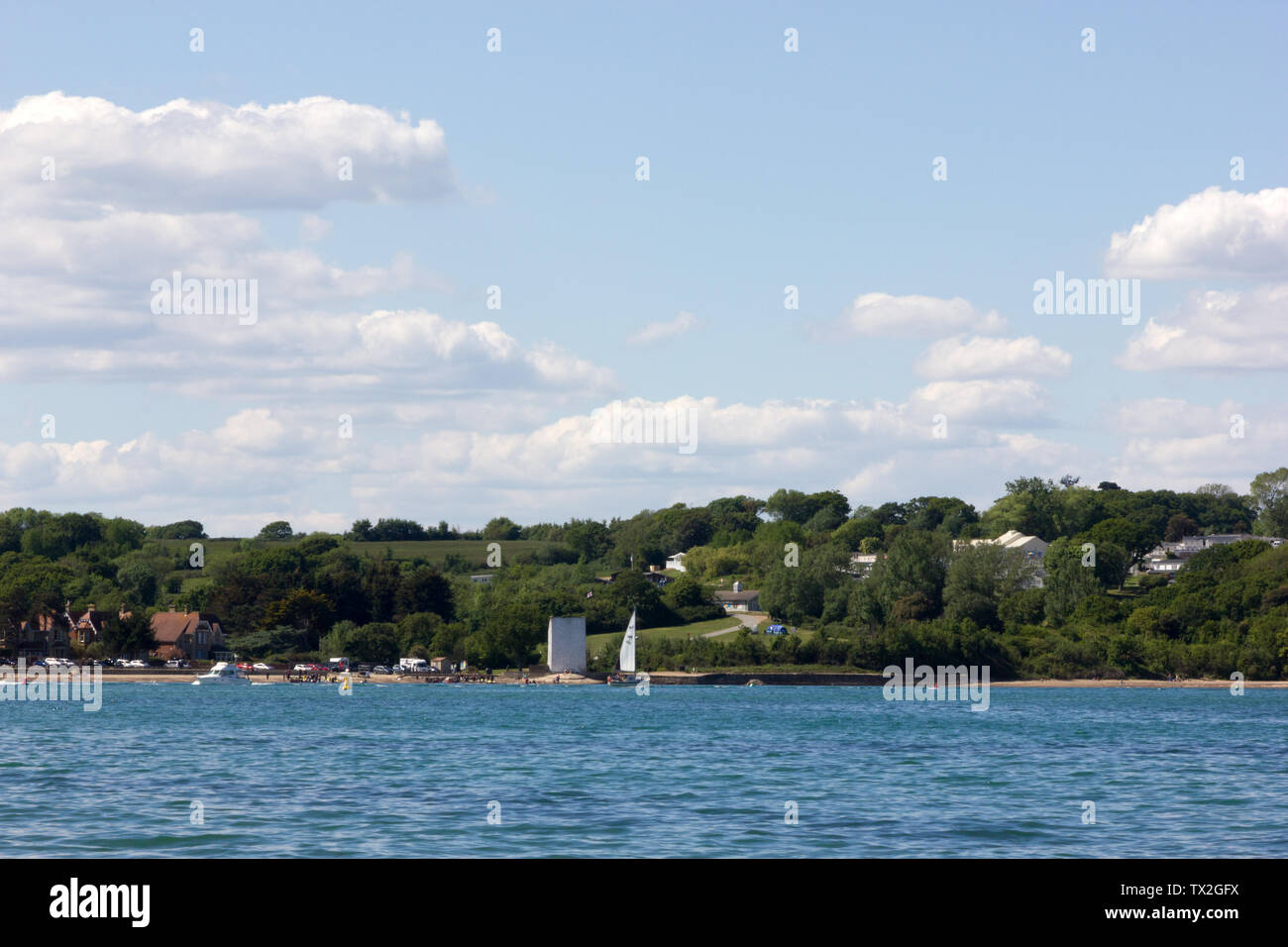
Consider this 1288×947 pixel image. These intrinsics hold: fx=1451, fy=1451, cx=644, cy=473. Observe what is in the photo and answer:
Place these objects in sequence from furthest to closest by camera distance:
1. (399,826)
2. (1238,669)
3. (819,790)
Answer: (1238,669), (819,790), (399,826)

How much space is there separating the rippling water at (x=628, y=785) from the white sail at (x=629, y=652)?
206ft

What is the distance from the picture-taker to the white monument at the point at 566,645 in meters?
139

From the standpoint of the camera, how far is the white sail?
13750 cm

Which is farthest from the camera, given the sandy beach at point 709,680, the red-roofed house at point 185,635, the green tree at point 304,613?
the green tree at point 304,613

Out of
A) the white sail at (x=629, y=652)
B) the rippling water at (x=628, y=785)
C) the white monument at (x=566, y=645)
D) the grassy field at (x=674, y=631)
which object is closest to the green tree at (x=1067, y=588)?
the grassy field at (x=674, y=631)

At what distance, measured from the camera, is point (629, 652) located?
138250 mm

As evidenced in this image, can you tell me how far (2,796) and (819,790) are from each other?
18.2m

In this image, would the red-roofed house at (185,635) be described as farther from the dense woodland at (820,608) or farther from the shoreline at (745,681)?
the shoreline at (745,681)

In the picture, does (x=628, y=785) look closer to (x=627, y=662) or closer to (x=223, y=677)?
(x=627, y=662)
